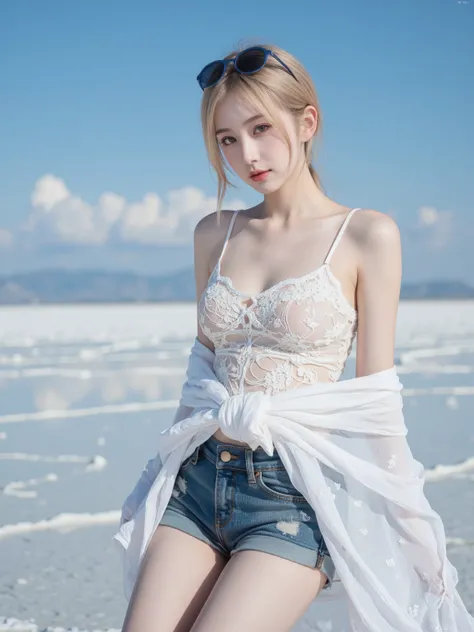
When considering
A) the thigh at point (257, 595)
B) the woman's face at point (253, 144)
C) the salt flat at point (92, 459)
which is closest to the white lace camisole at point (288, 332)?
the woman's face at point (253, 144)

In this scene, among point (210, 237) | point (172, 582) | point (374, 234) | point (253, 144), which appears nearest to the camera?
point (172, 582)

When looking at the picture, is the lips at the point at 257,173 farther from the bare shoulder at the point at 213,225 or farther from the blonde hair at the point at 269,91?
the bare shoulder at the point at 213,225

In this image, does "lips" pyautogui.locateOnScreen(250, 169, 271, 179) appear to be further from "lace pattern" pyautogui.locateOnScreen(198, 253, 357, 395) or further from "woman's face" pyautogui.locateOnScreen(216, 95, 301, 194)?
"lace pattern" pyautogui.locateOnScreen(198, 253, 357, 395)

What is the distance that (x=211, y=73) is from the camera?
2480mm

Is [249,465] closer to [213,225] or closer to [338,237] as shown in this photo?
[338,237]

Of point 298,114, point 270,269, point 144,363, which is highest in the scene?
point 298,114

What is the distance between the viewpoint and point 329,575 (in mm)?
2248

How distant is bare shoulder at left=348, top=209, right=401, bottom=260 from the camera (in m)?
2.32

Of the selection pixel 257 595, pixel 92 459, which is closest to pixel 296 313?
pixel 257 595

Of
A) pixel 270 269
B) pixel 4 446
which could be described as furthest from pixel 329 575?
pixel 4 446

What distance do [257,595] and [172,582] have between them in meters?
0.25

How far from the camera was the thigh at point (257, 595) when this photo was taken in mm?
2018

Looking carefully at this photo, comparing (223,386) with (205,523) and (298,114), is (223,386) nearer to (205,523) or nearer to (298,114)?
(205,523)

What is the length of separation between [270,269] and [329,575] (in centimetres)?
88
